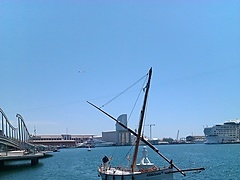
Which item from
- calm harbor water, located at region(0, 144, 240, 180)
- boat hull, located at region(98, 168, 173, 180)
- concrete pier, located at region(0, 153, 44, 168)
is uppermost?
boat hull, located at region(98, 168, 173, 180)

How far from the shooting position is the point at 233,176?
55031 mm

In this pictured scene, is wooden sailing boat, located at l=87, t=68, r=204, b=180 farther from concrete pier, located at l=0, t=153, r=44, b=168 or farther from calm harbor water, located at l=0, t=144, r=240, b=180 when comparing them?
concrete pier, located at l=0, t=153, r=44, b=168

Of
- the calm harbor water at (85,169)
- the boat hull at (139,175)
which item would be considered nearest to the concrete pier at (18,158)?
the calm harbor water at (85,169)

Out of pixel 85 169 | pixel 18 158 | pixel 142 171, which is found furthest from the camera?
pixel 18 158

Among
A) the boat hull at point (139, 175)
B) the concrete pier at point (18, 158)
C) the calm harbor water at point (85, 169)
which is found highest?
the boat hull at point (139, 175)

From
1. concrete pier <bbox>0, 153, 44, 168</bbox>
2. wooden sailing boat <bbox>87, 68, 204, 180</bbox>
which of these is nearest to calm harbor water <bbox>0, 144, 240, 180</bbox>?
concrete pier <bbox>0, 153, 44, 168</bbox>

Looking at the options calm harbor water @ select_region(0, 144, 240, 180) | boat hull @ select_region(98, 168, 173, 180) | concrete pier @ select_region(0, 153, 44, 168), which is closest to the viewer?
boat hull @ select_region(98, 168, 173, 180)

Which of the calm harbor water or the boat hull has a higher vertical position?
the boat hull

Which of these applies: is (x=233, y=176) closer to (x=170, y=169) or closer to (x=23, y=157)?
(x=170, y=169)

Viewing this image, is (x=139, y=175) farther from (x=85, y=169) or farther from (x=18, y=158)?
(x=18, y=158)

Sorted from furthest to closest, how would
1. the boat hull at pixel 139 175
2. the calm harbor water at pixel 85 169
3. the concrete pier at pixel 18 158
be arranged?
1. the concrete pier at pixel 18 158
2. the calm harbor water at pixel 85 169
3. the boat hull at pixel 139 175

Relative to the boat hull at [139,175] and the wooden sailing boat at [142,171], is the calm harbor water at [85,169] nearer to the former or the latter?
the wooden sailing boat at [142,171]

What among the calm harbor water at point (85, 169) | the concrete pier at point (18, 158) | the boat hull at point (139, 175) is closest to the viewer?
the boat hull at point (139, 175)

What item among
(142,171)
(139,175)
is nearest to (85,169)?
(142,171)
